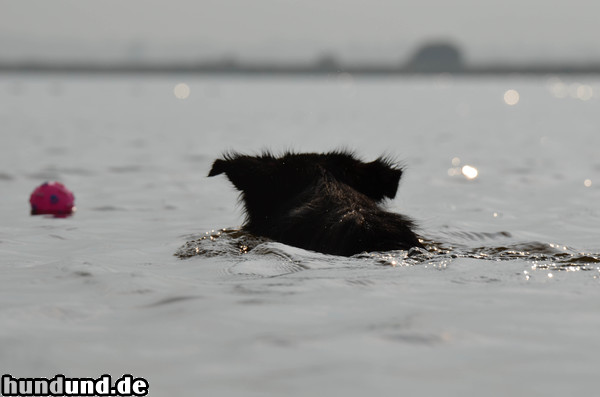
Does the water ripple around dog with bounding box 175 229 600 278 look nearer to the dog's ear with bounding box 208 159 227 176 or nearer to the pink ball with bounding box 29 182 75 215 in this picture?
the dog's ear with bounding box 208 159 227 176

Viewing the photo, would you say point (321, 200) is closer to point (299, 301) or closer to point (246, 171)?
point (246, 171)

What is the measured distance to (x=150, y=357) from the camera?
15.0 ft

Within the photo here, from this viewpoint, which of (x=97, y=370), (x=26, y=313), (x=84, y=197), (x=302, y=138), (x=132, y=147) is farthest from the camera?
(x=302, y=138)

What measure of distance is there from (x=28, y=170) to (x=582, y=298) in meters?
13.0

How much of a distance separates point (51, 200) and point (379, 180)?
5.18 meters

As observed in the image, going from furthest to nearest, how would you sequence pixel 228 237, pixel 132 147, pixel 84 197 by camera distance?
pixel 132 147
pixel 84 197
pixel 228 237

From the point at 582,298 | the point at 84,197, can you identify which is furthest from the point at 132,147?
the point at 582,298

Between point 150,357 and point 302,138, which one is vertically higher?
point 302,138

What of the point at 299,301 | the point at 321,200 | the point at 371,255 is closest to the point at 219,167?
the point at 321,200

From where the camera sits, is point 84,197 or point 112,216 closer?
point 112,216

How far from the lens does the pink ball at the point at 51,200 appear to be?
432 inches

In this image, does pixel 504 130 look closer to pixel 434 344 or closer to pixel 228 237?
pixel 228 237

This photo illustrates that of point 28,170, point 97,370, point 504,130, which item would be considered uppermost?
point 504,130

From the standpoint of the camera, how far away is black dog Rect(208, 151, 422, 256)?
22.9 ft
